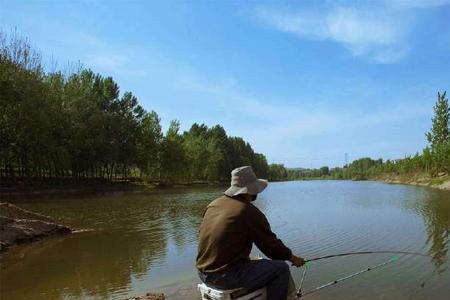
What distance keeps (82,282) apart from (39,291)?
3.71 feet

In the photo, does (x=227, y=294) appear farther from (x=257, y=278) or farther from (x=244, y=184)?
(x=244, y=184)

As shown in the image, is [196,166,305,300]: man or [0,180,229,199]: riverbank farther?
[0,180,229,199]: riverbank

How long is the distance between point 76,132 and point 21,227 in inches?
1699

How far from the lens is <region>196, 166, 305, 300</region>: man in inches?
204

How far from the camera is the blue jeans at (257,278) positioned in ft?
17.1

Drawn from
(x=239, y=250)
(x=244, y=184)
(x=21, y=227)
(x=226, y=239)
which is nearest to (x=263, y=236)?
(x=239, y=250)

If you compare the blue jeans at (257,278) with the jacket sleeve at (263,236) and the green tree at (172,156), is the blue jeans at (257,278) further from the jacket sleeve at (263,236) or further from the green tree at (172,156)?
the green tree at (172,156)

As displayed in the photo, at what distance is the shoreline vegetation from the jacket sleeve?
45.5 metres

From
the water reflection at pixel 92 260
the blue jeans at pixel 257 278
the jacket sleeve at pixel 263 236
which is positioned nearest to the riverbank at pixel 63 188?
the water reflection at pixel 92 260

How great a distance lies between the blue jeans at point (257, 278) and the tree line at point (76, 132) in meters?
45.9

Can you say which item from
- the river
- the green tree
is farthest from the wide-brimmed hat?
the green tree

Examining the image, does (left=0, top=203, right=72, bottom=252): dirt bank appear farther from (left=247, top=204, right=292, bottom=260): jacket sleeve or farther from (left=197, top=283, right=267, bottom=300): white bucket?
(left=247, top=204, right=292, bottom=260): jacket sleeve

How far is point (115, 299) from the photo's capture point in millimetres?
9617

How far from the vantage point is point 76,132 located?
58.3 meters
